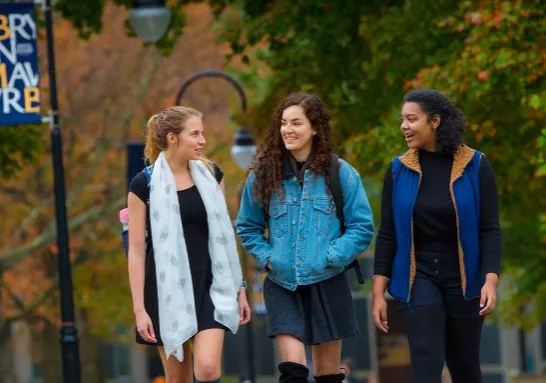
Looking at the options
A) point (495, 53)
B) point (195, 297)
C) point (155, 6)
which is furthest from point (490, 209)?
point (155, 6)

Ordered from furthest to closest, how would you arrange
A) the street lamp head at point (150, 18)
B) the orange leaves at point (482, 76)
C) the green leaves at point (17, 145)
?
1. the green leaves at point (17, 145)
2. the street lamp head at point (150, 18)
3. the orange leaves at point (482, 76)

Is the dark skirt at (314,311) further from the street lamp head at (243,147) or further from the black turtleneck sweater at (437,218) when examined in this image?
the street lamp head at (243,147)

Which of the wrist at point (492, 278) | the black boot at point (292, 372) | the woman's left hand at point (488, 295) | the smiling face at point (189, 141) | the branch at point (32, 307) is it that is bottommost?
the branch at point (32, 307)

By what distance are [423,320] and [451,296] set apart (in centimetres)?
20

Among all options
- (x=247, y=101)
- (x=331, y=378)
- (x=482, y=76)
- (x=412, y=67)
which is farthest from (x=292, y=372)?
(x=247, y=101)

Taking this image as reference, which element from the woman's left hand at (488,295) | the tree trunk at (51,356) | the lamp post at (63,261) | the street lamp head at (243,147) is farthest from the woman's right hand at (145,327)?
the tree trunk at (51,356)

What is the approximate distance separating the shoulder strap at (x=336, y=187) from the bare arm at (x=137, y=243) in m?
0.95

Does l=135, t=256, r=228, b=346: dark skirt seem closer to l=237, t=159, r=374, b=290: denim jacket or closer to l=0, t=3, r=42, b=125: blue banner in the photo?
l=237, t=159, r=374, b=290: denim jacket

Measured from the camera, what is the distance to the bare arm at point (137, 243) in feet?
27.1

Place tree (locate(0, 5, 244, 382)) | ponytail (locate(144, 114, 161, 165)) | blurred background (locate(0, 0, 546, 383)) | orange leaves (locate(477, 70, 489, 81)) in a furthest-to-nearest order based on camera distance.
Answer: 1. tree (locate(0, 5, 244, 382))
2. blurred background (locate(0, 0, 546, 383))
3. orange leaves (locate(477, 70, 489, 81))
4. ponytail (locate(144, 114, 161, 165))

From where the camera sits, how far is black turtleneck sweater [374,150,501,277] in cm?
823

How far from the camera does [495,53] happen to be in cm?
1589

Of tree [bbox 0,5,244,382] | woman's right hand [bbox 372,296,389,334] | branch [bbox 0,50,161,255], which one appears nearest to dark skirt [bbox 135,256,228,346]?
woman's right hand [bbox 372,296,389,334]

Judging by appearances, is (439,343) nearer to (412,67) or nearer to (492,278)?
(492,278)
